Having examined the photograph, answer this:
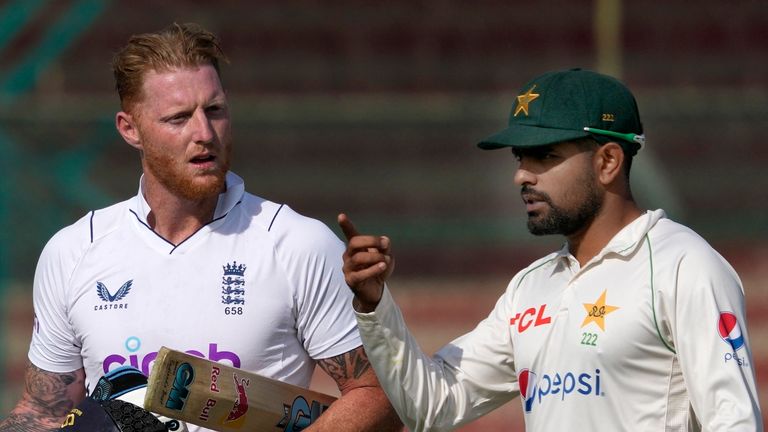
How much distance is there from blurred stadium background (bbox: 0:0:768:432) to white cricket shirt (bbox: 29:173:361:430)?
3361mm

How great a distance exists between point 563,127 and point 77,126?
4.41m

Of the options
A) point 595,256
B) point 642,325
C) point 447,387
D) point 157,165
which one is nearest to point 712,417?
point 642,325

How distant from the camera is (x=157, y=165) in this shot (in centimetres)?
381

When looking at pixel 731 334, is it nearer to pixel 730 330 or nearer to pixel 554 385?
pixel 730 330

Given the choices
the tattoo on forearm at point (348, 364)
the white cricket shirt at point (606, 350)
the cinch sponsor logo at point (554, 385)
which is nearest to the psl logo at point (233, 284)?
the tattoo on forearm at point (348, 364)

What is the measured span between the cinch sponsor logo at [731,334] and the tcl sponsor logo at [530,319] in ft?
1.49

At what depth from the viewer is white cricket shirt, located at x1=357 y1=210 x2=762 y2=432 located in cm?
304

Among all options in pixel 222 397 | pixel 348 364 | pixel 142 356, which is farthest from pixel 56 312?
pixel 348 364

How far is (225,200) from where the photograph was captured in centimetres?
383

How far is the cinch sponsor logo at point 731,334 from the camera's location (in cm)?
303

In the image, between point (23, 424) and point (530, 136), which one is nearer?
point (530, 136)

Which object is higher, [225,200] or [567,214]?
[225,200]

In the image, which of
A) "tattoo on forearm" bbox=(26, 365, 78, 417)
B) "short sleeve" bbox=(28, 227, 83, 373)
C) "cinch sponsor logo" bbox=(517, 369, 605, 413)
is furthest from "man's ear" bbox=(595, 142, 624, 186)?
"tattoo on forearm" bbox=(26, 365, 78, 417)

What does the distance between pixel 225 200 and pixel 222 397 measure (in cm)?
59
